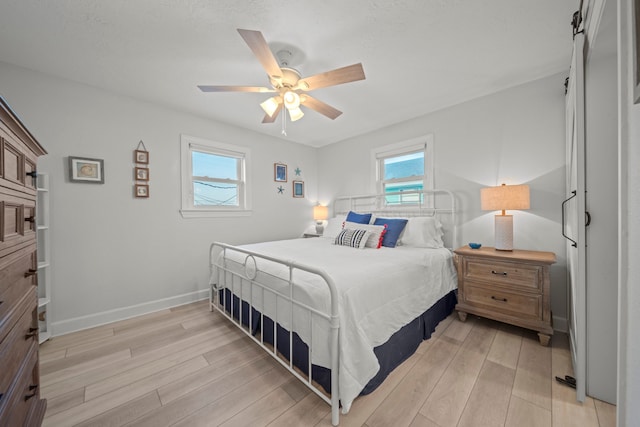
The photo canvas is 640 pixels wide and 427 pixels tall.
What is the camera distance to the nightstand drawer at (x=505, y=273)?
6.47ft

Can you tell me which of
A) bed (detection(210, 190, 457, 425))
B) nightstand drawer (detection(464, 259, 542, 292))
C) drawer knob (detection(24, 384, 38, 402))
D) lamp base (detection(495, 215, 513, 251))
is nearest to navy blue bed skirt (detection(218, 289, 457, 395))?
bed (detection(210, 190, 457, 425))

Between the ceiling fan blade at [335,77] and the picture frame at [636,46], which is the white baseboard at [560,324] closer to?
the picture frame at [636,46]

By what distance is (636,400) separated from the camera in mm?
624

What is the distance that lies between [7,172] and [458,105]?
3.58 meters

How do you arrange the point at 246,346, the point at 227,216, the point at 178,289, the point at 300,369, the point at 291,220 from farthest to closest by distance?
the point at 291,220 < the point at 227,216 < the point at 178,289 < the point at 246,346 < the point at 300,369

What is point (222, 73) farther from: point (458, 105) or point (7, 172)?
point (458, 105)

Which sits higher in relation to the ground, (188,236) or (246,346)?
(188,236)

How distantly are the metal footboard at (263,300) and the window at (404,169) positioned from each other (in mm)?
2222

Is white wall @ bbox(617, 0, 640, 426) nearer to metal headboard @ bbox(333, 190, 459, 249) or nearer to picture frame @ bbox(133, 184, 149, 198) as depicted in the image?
metal headboard @ bbox(333, 190, 459, 249)

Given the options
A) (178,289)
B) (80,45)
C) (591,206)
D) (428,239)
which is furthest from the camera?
(178,289)

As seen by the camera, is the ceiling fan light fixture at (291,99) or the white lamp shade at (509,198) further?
the white lamp shade at (509,198)

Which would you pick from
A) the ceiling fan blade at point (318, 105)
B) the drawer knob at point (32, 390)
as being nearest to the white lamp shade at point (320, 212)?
the ceiling fan blade at point (318, 105)

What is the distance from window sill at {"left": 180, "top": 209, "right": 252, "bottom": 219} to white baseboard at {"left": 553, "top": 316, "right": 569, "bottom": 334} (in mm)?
3652

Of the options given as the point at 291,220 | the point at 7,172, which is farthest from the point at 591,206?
the point at 291,220
